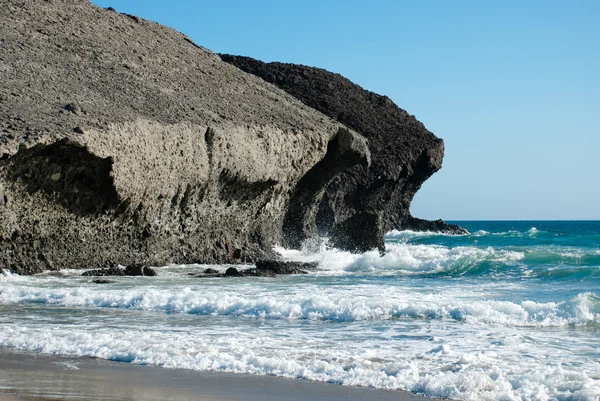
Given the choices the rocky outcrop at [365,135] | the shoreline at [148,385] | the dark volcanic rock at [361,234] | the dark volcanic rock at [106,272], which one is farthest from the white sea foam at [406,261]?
the rocky outcrop at [365,135]

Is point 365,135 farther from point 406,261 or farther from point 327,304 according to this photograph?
point 327,304

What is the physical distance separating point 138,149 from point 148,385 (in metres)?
14.3

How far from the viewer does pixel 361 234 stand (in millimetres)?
30453

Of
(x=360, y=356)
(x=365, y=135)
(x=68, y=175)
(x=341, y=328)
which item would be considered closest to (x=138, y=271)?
(x=68, y=175)

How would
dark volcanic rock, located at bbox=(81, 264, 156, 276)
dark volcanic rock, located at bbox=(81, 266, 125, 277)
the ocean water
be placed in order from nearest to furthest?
the ocean water, dark volcanic rock, located at bbox=(81, 266, 125, 277), dark volcanic rock, located at bbox=(81, 264, 156, 276)

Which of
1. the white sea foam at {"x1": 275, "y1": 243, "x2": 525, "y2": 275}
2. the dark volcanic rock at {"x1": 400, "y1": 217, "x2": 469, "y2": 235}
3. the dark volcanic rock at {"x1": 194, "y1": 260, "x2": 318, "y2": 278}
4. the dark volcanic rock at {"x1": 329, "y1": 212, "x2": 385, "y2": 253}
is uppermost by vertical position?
the dark volcanic rock at {"x1": 400, "y1": 217, "x2": 469, "y2": 235}

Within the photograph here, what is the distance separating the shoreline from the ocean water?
0.30 metres

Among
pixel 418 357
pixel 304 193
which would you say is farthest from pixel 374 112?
pixel 418 357

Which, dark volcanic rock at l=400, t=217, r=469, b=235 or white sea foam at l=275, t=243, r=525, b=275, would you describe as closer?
white sea foam at l=275, t=243, r=525, b=275

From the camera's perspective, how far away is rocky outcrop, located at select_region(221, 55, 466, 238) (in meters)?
53.5

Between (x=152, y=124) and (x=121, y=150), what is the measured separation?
188 centimetres

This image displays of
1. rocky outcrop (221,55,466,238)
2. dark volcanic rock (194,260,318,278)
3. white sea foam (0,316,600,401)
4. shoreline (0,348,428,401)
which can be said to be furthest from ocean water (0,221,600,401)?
rocky outcrop (221,55,466,238)

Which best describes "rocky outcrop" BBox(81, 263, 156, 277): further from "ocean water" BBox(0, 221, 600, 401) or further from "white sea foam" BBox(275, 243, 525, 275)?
"white sea foam" BBox(275, 243, 525, 275)

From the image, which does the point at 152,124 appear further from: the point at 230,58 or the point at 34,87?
the point at 230,58
